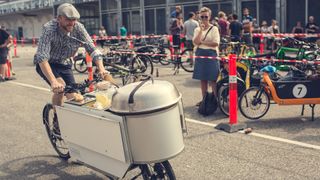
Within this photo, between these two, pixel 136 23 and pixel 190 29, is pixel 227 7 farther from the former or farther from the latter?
pixel 190 29

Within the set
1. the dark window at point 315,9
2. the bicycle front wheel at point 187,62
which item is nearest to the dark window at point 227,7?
the dark window at point 315,9

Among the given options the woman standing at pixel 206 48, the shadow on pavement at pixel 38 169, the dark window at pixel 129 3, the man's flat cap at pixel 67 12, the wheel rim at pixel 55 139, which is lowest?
the shadow on pavement at pixel 38 169

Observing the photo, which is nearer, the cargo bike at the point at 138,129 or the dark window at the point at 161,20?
the cargo bike at the point at 138,129

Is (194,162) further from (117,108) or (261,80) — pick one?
(261,80)

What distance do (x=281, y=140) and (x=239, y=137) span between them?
1.96ft

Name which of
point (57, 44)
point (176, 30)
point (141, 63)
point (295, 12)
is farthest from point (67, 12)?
point (295, 12)

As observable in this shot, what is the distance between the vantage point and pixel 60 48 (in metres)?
4.85

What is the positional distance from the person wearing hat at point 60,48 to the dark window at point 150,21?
84.5ft

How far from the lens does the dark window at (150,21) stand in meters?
30.5

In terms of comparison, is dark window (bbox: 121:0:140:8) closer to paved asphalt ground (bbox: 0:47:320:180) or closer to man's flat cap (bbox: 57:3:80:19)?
paved asphalt ground (bbox: 0:47:320:180)

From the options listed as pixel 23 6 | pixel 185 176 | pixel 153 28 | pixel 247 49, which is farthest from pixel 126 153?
pixel 23 6

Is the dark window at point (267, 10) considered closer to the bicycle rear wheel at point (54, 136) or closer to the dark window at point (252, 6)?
the dark window at point (252, 6)

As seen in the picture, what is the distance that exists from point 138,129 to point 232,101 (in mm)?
3206

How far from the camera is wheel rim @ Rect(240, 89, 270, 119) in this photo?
6.98 m
